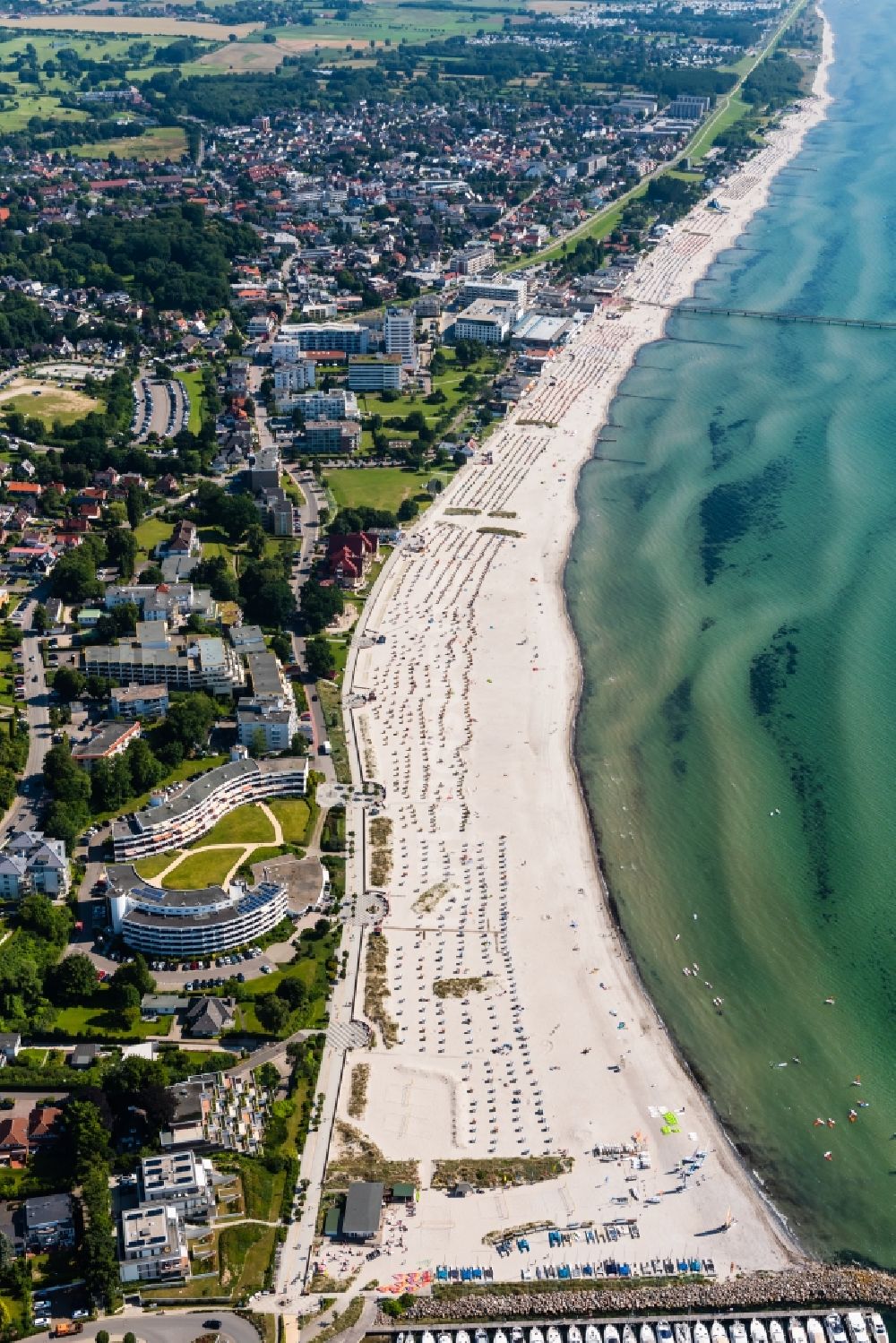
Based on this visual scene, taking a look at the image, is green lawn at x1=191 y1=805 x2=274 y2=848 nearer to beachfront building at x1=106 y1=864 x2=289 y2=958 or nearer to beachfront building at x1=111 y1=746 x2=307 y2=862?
beachfront building at x1=111 y1=746 x2=307 y2=862

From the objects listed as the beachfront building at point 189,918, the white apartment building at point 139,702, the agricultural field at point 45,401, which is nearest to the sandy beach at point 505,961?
the beachfront building at point 189,918

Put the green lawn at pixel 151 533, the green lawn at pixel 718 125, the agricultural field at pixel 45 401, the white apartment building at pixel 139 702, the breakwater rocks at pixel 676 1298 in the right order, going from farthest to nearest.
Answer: the green lawn at pixel 718 125, the agricultural field at pixel 45 401, the green lawn at pixel 151 533, the white apartment building at pixel 139 702, the breakwater rocks at pixel 676 1298

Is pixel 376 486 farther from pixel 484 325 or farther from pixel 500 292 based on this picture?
pixel 500 292

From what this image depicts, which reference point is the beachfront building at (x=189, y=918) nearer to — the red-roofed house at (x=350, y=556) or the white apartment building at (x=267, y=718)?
the white apartment building at (x=267, y=718)

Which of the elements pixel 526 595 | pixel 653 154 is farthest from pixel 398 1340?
pixel 653 154

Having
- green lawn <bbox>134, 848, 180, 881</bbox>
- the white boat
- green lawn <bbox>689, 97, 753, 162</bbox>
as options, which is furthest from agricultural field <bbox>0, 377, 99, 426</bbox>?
green lawn <bbox>689, 97, 753, 162</bbox>

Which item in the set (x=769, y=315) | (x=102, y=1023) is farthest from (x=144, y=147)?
(x=102, y=1023)
